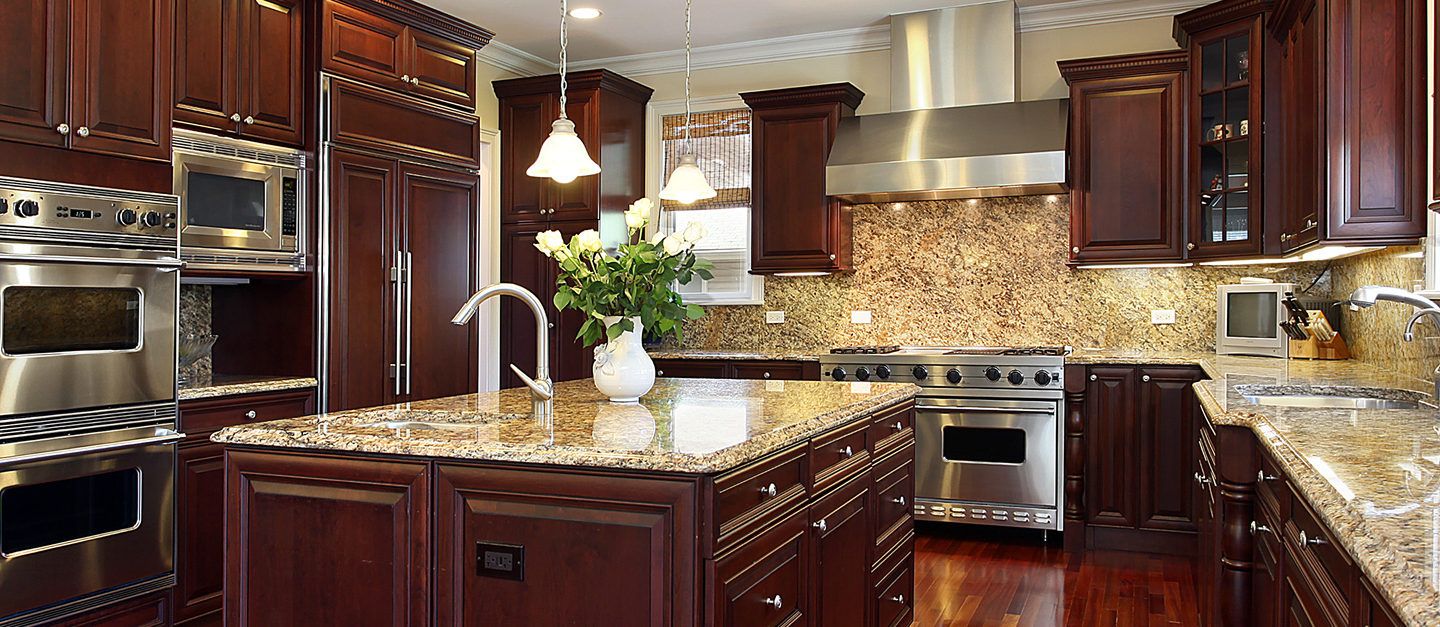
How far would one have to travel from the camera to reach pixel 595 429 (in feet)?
7.32

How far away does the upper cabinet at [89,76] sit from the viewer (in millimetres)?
3121

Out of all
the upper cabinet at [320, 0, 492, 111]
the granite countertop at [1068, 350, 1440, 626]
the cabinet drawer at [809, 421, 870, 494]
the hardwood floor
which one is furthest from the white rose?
the upper cabinet at [320, 0, 492, 111]

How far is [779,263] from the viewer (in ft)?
18.6

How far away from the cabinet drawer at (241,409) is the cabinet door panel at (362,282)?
0.14 m

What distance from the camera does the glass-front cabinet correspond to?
4.55 metres

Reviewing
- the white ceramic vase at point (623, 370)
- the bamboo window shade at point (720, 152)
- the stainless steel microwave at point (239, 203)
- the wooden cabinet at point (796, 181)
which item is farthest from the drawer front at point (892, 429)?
the bamboo window shade at point (720, 152)

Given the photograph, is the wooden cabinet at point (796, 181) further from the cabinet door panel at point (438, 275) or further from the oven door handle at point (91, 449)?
the oven door handle at point (91, 449)

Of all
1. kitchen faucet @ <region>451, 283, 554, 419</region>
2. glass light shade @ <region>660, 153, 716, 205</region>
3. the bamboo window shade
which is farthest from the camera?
the bamboo window shade

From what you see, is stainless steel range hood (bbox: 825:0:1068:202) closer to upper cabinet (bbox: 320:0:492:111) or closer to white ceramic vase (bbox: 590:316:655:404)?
upper cabinet (bbox: 320:0:492:111)

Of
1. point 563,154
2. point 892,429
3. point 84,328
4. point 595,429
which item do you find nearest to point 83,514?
point 84,328

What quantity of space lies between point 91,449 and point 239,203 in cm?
110

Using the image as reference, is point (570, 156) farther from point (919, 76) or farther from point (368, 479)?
point (919, 76)

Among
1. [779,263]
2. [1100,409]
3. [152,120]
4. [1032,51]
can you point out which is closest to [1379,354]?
[1100,409]

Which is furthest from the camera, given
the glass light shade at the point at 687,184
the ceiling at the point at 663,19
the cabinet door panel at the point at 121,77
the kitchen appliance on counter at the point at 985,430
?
the ceiling at the point at 663,19
